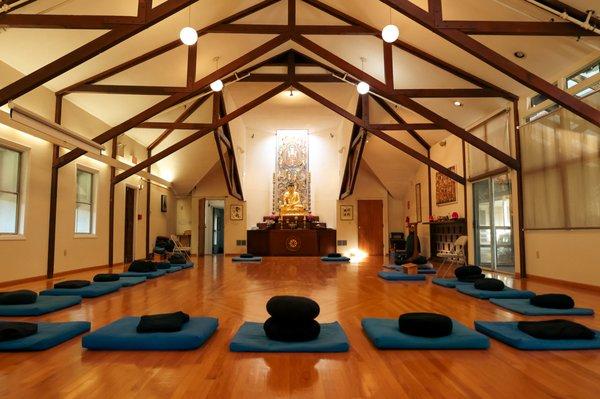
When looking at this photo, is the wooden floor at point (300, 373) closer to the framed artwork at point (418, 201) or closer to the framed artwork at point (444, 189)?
the framed artwork at point (444, 189)

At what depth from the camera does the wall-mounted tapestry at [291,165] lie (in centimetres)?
1433

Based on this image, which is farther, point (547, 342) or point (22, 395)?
point (547, 342)

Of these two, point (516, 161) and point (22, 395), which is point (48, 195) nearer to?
point (22, 395)

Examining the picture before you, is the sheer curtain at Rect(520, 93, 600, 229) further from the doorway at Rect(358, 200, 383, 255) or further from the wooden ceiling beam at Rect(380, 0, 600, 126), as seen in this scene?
the doorway at Rect(358, 200, 383, 255)

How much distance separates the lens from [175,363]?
243cm

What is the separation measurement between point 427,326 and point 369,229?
10953mm

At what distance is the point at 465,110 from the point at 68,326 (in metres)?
8.15

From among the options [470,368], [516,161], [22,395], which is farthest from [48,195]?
[516,161]

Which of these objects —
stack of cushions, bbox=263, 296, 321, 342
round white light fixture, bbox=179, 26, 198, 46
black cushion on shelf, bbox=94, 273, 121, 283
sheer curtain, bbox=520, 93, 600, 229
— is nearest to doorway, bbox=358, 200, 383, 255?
sheer curtain, bbox=520, 93, 600, 229

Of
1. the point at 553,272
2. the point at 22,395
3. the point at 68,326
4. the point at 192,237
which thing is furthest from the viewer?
the point at 192,237

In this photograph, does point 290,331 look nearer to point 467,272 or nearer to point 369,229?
point 467,272

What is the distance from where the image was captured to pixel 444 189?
10.3 metres

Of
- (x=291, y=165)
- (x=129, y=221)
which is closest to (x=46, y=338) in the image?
(x=129, y=221)

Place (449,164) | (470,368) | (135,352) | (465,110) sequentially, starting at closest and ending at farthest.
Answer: (470,368), (135,352), (465,110), (449,164)
